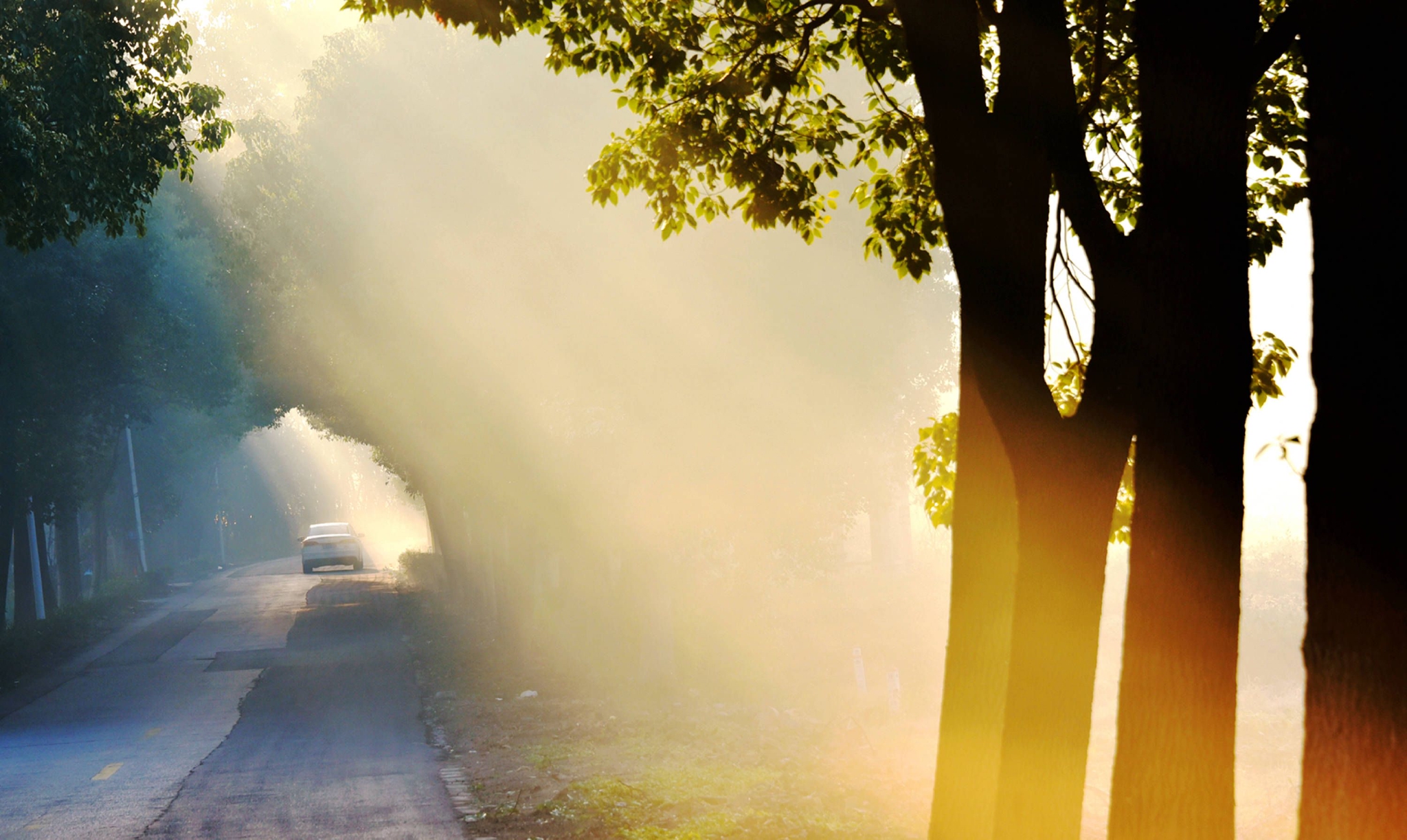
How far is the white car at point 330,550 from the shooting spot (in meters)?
49.3

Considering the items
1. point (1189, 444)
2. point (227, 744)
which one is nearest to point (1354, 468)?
point (1189, 444)

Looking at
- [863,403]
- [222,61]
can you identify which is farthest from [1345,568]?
[222,61]

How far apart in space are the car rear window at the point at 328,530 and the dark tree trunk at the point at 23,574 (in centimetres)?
1892

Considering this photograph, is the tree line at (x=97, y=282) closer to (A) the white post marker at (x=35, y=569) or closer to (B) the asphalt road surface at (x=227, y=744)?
(A) the white post marker at (x=35, y=569)

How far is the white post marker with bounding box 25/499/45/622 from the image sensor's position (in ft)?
102

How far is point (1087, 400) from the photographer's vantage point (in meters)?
4.91

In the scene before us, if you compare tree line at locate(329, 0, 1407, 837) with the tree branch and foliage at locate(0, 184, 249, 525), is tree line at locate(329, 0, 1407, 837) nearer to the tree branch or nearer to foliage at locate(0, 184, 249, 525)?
the tree branch

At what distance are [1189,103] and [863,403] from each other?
14.4 meters

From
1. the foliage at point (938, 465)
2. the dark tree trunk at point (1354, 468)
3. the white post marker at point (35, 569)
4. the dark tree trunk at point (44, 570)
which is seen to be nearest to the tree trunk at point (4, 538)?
the white post marker at point (35, 569)

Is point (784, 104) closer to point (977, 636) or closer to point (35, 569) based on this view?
point (977, 636)

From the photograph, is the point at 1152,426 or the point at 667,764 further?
the point at 667,764

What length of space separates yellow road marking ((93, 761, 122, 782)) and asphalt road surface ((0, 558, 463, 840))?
32mm

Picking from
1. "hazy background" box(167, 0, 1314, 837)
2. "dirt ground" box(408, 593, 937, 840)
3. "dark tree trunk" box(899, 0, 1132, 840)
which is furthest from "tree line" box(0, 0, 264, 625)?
"dark tree trunk" box(899, 0, 1132, 840)

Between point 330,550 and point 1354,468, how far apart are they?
49613 mm
